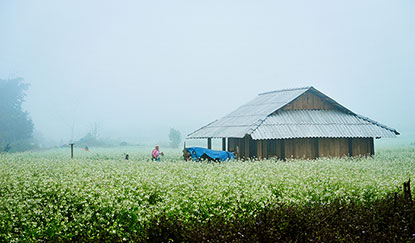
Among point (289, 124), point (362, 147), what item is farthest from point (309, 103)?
point (362, 147)

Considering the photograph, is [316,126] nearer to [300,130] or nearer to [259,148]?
[300,130]

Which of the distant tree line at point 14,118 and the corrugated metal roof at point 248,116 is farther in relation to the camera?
the distant tree line at point 14,118

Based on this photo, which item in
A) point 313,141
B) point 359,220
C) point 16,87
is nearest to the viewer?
point 359,220

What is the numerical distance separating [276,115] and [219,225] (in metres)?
19.6

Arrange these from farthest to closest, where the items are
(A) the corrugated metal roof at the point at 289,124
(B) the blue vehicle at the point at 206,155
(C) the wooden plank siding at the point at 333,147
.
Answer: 1. (C) the wooden plank siding at the point at 333,147
2. (A) the corrugated metal roof at the point at 289,124
3. (B) the blue vehicle at the point at 206,155

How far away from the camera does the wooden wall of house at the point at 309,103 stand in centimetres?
2834

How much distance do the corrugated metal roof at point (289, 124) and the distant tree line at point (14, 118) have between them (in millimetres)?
36734

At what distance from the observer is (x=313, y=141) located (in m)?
26.9

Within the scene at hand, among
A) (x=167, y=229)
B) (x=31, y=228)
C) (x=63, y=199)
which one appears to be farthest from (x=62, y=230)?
(x=167, y=229)

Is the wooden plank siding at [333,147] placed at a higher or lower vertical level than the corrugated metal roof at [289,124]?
lower

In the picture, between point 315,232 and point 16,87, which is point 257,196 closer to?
point 315,232

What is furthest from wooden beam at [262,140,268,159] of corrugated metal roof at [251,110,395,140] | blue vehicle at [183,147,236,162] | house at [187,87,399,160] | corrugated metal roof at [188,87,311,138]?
blue vehicle at [183,147,236,162]

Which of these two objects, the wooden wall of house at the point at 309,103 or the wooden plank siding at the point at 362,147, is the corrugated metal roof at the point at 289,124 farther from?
the wooden plank siding at the point at 362,147

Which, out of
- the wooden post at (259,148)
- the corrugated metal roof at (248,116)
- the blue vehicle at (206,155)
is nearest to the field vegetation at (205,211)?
the blue vehicle at (206,155)
